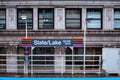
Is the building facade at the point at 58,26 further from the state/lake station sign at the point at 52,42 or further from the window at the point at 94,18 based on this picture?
the state/lake station sign at the point at 52,42

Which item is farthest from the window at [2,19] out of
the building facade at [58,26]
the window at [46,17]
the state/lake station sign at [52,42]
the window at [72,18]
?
the state/lake station sign at [52,42]

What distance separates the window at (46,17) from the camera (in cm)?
2247

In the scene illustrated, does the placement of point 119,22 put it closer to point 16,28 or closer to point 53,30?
point 53,30

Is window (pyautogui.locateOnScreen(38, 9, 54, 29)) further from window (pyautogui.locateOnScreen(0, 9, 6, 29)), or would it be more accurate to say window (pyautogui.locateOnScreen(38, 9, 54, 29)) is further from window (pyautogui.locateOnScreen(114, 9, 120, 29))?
window (pyautogui.locateOnScreen(114, 9, 120, 29))

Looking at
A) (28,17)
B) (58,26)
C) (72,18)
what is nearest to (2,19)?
(28,17)

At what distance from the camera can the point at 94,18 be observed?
22656mm

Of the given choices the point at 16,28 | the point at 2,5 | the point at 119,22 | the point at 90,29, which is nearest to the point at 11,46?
the point at 16,28

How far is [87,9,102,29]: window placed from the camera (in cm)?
2257

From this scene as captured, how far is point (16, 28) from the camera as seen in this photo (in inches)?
872

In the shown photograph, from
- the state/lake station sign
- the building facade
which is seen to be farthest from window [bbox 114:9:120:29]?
the state/lake station sign

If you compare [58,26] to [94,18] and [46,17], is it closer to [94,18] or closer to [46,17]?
[46,17]

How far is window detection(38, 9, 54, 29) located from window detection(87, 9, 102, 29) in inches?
109

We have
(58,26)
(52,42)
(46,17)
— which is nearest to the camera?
(52,42)

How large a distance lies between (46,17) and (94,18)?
11.8ft
